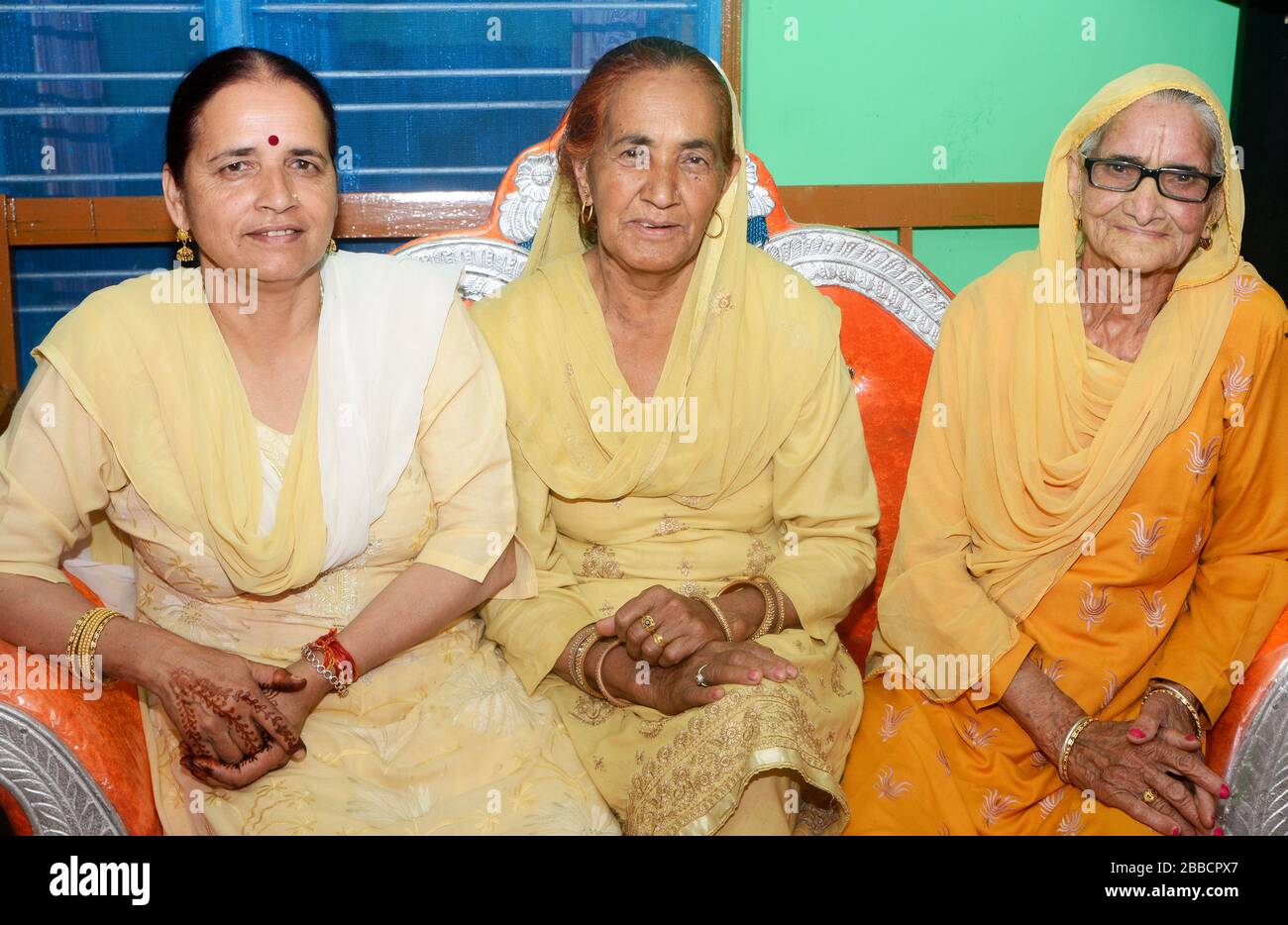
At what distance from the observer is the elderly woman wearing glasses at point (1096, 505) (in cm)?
229

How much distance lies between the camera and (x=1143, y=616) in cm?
239

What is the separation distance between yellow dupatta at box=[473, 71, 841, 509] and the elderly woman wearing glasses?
0.36 metres

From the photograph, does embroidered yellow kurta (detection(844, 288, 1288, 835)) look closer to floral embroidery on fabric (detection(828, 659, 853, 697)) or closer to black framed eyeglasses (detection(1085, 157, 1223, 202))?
floral embroidery on fabric (detection(828, 659, 853, 697))

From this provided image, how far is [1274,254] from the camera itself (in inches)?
146

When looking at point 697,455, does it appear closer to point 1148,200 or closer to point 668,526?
point 668,526

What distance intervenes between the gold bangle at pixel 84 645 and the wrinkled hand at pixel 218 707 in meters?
0.11

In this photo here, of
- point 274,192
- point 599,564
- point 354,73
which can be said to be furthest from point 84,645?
point 354,73

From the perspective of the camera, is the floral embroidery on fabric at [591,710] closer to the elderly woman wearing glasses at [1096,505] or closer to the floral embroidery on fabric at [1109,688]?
the elderly woman wearing glasses at [1096,505]

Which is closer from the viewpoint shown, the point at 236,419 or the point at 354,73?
the point at 236,419

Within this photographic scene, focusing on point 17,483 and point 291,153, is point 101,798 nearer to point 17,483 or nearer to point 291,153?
point 17,483

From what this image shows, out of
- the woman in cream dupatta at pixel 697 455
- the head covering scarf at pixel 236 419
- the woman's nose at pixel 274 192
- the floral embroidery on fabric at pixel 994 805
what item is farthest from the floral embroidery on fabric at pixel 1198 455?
the woman's nose at pixel 274 192

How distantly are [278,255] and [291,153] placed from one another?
0.63 ft

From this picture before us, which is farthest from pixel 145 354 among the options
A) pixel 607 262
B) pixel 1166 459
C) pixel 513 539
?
pixel 1166 459

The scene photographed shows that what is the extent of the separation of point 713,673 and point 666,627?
139 millimetres
